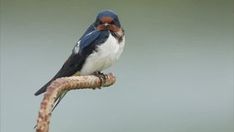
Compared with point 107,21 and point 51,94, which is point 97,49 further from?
point 51,94

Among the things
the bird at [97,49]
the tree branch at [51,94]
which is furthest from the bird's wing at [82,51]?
the tree branch at [51,94]

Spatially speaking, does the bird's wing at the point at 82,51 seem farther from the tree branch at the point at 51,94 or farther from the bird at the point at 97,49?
the tree branch at the point at 51,94

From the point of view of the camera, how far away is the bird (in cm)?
148

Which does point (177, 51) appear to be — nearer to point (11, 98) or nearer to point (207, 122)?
point (207, 122)

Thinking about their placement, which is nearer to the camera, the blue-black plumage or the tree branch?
the tree branch

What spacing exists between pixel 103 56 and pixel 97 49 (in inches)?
0.9

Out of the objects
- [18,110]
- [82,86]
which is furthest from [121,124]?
[82,86]

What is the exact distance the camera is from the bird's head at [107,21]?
1427 mm

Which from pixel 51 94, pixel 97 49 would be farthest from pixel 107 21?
pixel 51 94

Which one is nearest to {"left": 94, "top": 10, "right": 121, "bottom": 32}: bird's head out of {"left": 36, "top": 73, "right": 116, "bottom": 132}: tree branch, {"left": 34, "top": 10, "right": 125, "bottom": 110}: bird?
{"left": 34, "top": 10, "right": 125, "bottom": 110}: bird

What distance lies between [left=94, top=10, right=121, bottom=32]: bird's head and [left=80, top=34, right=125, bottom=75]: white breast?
2 cm

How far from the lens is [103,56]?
150cm

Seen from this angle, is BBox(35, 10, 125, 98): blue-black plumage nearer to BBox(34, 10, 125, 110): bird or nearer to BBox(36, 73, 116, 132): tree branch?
BBox(34, 10, 125, 110): bird

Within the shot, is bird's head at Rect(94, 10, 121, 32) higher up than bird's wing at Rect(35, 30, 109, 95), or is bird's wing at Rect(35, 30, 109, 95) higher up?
bird's head at Rect(94, 10, 121, 32)
